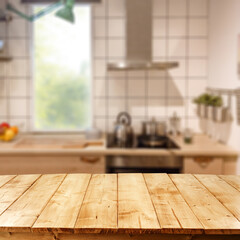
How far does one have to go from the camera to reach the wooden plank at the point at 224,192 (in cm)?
119

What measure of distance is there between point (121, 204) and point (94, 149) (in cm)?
142

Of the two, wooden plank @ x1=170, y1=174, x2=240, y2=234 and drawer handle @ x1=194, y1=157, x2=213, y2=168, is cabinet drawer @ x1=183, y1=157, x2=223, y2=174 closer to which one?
drawer handle @ x1=194, y1=157, x2=213, y2=168

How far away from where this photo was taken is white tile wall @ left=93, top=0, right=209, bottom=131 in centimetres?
319

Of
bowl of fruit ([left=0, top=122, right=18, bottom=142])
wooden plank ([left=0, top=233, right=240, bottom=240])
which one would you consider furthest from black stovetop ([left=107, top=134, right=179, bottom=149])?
wooden plank ([left=0, top=233, right=240, bottom=240])

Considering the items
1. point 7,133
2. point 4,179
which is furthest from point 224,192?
point 7,133

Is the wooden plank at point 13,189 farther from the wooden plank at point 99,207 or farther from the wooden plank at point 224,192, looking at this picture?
the wooden plank at point 224,192

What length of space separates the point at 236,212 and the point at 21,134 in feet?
7.90

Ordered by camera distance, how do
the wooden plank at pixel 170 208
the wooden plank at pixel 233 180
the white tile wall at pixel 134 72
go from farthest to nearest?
1. the white tile wall at pixel 134 72
2. the wooden plank at pixel 233 180
3. the wooden plank at pixel 170 208

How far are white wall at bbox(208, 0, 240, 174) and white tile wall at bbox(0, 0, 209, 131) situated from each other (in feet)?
0.51

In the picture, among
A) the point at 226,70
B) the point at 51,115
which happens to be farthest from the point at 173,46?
the point at 51,115

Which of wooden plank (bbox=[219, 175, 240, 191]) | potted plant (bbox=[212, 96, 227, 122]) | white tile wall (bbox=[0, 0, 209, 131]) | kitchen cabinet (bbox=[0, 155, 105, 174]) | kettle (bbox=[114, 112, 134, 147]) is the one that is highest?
white tile wall (bbox=[0, 0, 209, 131])

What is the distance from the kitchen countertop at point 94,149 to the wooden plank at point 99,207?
1.06 meters

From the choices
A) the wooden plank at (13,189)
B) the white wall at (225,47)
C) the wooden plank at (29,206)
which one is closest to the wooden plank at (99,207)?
the wooden plank at (29,206)

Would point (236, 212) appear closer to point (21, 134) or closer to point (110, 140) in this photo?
point (110, 140)
